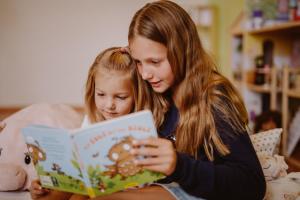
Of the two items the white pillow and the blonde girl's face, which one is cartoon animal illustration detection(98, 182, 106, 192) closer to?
the blonde girl's face

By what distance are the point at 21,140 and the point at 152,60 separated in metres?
0.67

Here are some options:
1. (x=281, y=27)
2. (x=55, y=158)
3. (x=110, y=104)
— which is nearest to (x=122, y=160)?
(x=55, y=158)

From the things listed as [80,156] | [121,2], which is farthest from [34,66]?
[80,156]

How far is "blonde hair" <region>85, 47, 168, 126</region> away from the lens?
1.10 meters

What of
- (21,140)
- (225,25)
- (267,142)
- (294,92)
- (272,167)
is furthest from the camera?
(225,25)

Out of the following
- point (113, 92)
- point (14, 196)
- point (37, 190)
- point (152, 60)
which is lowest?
point (14, 196)

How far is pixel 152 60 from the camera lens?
36.3 inches

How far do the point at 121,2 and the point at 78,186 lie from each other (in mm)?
1983

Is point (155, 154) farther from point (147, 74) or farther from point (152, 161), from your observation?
point (147, 74)

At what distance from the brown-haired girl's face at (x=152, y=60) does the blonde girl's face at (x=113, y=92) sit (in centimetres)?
19

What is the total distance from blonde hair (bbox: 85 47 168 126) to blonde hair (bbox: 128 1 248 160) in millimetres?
128

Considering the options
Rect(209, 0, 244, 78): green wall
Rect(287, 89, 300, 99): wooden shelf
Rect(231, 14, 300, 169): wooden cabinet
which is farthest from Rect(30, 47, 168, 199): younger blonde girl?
Rect(209, 0, 244, 78): green wall

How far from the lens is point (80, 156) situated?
0.73m

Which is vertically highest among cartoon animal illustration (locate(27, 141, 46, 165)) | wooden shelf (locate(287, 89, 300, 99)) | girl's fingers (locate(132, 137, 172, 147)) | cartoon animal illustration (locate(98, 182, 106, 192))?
girl's fingers (locate(132, 137, 172, 147))
